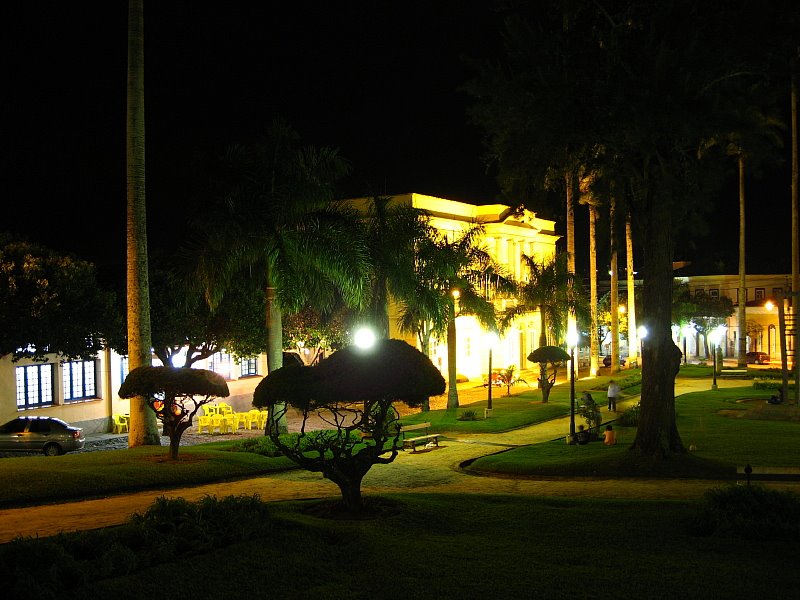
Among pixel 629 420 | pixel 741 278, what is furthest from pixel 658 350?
pixel 741 278

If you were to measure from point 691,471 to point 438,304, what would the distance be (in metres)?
11.8

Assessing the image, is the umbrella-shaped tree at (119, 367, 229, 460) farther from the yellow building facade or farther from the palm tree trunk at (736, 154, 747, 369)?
the palm tree trunk at (736, 154, 747, 369)

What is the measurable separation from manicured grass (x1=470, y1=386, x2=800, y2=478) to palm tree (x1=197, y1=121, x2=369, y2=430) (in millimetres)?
6491

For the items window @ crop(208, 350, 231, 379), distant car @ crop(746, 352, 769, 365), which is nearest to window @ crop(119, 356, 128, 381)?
window @ crop(208, 350, 231, 379)

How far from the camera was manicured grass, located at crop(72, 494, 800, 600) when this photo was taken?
7.93m

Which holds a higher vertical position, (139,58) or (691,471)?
(139,58)

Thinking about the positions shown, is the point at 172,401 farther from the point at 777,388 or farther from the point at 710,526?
the point at 777,388

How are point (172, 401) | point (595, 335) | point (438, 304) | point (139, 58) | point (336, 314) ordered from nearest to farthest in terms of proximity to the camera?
point (172, 401), point (139, 58), point (438, 304), point (336, 314), point (595, 335)

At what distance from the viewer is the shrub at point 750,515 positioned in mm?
9977

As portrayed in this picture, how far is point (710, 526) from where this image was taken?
10.4 m

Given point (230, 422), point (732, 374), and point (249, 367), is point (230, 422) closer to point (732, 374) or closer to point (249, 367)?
point (249, 367)

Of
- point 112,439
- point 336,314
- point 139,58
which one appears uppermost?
point 139,58

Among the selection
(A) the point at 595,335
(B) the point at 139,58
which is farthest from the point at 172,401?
(A) the point at 595,335

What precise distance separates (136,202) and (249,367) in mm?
19062
